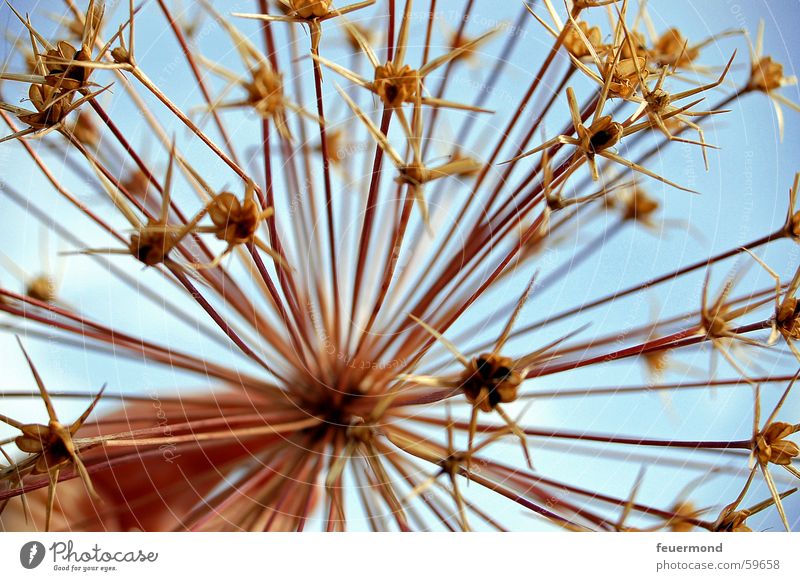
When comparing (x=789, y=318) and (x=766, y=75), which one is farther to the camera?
(x=766, y=75)

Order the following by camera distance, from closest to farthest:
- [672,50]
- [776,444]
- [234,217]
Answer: [234,217]
[776,444]
[672,50]

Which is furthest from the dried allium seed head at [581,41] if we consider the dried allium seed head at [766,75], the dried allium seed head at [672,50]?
the dried allium seed head at [766,75]

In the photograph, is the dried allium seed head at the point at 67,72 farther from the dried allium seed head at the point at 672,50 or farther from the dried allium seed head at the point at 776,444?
the dried allium seed head at the point at 776,444

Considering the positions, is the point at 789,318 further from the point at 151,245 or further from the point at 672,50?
the point at 151,245

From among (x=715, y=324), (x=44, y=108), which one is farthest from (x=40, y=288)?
(x=715, y=324)

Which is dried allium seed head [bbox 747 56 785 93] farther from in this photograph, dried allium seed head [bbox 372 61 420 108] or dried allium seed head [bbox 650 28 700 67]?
dried allium seed head [bbox 372 61 420 108]

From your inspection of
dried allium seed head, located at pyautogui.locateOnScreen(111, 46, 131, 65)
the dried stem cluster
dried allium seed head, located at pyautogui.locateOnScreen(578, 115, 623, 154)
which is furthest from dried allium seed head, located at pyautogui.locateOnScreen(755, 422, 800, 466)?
dried allium seed head, located at pyautogui.locateOnScreen(111, 46, 131, 65)
